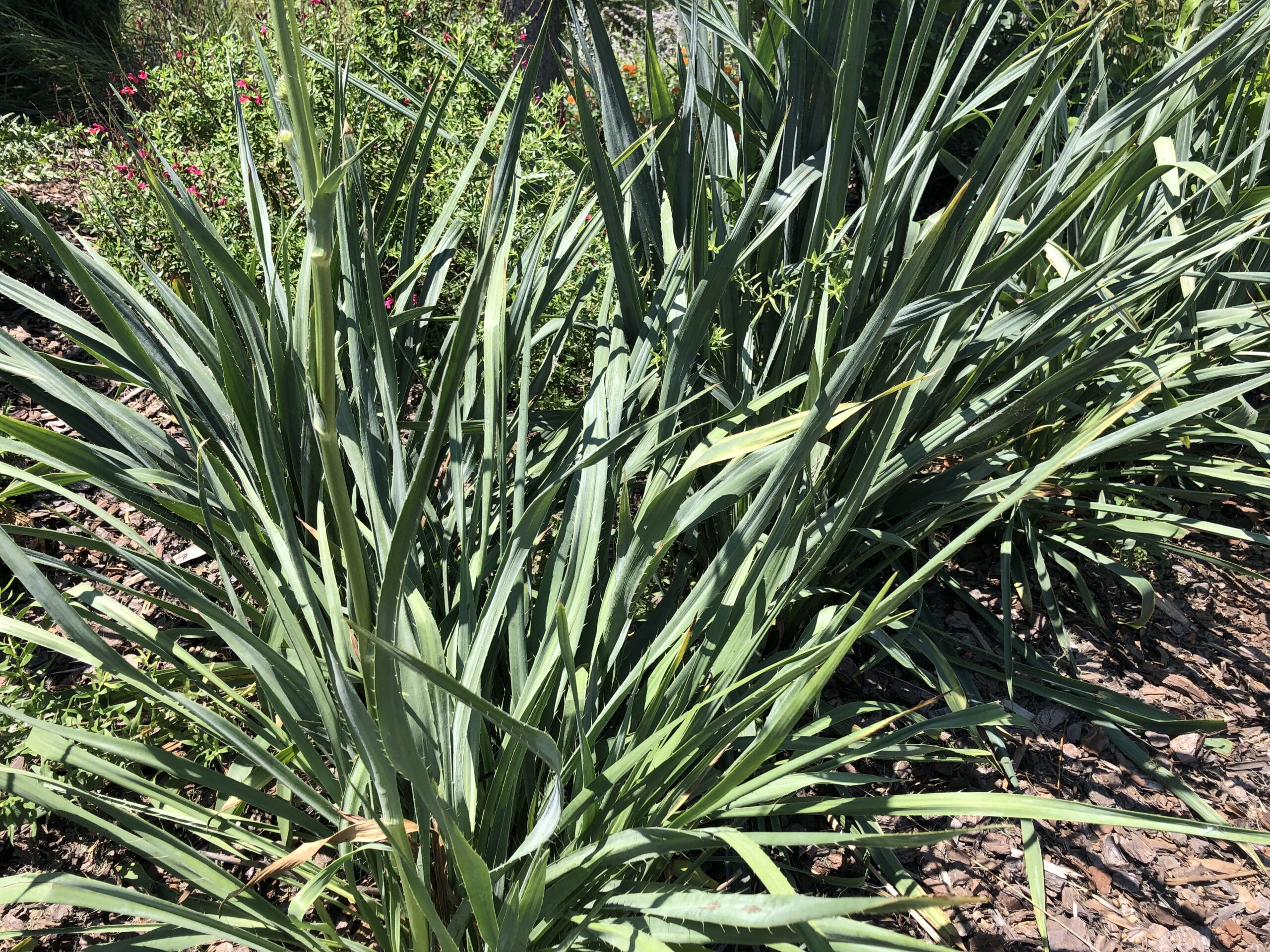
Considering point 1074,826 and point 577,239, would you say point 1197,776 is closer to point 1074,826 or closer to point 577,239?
point 1074,826

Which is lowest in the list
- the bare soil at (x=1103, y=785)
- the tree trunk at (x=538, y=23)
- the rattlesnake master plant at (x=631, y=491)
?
the bare soil at (x=1103, y=785)

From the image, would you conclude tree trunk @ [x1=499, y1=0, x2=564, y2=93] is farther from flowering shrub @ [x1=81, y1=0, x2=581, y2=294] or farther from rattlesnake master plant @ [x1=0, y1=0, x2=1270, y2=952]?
rattlesnake master plant @ [x1=0, y1=0, x2=1270, y2=952]

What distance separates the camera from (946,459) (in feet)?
7.34

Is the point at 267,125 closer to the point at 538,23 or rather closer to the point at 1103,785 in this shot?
the point at 1103,785

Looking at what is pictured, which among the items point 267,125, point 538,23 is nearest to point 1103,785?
point 267,125

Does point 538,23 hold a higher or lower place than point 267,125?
higher

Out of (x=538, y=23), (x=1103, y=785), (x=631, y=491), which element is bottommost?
(x=1103, y=785)

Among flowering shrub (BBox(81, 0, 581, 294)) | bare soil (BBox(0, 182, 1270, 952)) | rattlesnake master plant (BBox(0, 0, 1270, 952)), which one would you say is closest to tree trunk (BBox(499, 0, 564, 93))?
flowering shrub (BBox(81, 0, 581, 294))

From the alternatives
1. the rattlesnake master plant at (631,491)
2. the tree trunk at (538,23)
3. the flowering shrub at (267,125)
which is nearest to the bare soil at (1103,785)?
the rattlesnake master plant at (631,491)

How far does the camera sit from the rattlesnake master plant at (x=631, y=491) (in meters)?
0.96

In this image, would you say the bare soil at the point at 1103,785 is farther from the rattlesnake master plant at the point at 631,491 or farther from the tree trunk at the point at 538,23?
the tree trunk at the point at 538,23

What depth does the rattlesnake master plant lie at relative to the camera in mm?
963

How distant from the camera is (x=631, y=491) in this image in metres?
1.96

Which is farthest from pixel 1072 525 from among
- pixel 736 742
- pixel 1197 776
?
pixel 736 742
